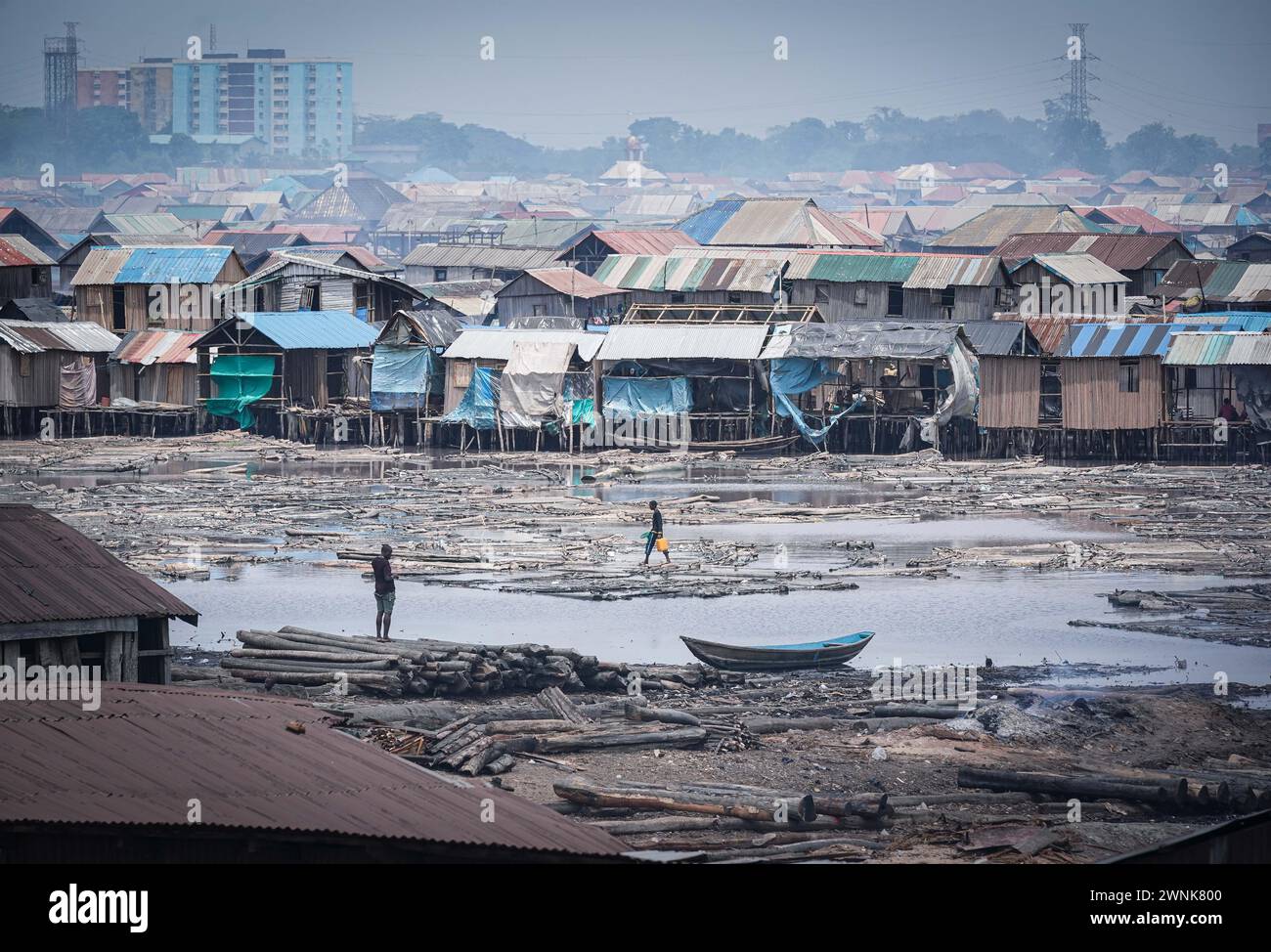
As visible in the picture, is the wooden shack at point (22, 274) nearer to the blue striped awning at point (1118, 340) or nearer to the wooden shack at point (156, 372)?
the wooden shack at point (156, 372)

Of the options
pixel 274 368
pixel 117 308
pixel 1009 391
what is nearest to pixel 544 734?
pixel 1009 391

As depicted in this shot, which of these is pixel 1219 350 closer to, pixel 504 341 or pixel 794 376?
pixel 794 376

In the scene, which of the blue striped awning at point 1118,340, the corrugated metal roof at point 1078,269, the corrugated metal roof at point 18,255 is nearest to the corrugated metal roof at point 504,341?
the blue striped awning at point 1118,340

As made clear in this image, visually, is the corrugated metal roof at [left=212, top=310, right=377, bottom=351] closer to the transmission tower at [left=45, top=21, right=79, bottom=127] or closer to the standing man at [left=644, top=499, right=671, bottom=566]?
the standing man at [left=644, top=499, right=671, bottom=566]

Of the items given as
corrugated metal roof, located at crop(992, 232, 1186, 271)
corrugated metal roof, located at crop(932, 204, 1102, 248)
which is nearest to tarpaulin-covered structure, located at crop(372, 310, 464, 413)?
corrugated metal roof, located at crop(992, 232, 1186, 271)

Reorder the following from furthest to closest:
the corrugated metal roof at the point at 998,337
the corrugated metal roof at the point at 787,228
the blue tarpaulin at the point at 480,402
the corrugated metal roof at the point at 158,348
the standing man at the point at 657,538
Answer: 1. the corrugated metal roof at the point at 787,228
2. the corrugated metal roof at the point at 158,348
3. the blue tarpaulin at the point at 480,402
4. the corrugated metal roof at the point at 998,337
5. the standing man at the point at 657,538

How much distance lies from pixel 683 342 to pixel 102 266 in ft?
68.0

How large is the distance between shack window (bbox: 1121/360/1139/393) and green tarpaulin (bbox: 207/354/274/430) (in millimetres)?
24184

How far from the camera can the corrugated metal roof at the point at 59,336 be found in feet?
169

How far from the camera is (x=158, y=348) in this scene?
5312cm

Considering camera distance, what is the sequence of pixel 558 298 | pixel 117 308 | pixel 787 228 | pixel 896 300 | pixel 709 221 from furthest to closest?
1. pixel 709 221
2. pixel 787 228
3. pixel 558 298
4. pixel 117 308
5. pixel 896 300

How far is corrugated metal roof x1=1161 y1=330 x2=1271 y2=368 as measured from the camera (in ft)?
147

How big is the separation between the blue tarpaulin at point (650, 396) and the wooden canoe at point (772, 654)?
26.6m
